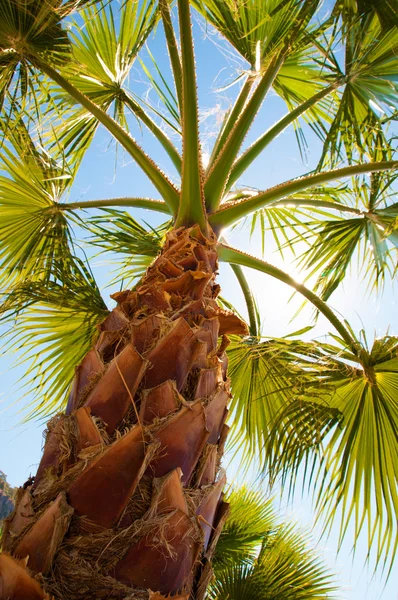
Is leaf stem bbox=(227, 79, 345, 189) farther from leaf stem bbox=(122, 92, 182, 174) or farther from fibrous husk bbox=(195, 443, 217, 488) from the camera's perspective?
fibrous husk bbox=(195, 443, 217, 488)

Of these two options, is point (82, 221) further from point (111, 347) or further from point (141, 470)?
point (141, 470)

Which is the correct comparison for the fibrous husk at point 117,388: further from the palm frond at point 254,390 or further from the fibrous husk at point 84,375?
the palm frond at point 254,390

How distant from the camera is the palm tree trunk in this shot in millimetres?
1323

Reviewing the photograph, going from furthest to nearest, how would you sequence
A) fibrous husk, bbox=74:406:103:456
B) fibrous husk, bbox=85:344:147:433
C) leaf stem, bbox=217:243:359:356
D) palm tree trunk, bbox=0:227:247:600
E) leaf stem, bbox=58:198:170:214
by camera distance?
leaf stem, bbox=58:198:170:214
leaf stem, bbox=217:243:359:356
fibrous husk, bbox=85:344:147:433
fibrous husk, bbox=74:406:103:456
palm tree trunk, bbox=0:227:247:600

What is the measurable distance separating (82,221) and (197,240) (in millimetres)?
1169

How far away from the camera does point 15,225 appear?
3787 mm

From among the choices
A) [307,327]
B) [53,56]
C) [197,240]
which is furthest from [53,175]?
[307,327]

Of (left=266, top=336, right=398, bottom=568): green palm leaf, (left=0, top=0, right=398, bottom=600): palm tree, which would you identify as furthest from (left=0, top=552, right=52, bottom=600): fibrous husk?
(left=266, top=336, right=398, bottom=568): green palm leaf

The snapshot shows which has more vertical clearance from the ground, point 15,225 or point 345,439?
point 15,225

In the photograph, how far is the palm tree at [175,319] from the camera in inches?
54.9

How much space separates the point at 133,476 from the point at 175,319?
2.44ft

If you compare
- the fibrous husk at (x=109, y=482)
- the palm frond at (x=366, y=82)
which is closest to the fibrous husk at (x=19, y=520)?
the fibrous husk at (x=109, y=482)

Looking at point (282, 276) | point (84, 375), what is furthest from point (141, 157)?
point (84, 375)

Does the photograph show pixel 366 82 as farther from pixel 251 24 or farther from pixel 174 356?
pixel 174 356
